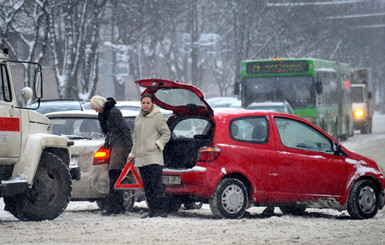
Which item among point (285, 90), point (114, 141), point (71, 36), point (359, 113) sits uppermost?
point (71, 36)

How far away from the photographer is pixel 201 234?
9266 mm

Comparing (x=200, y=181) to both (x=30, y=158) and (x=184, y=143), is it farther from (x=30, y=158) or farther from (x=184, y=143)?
(x=30, y=158)

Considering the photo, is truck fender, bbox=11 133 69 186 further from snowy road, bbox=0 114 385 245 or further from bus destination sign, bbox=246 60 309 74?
bus destination sign, bbox=246 60 309 74

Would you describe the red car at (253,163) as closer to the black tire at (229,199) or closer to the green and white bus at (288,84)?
the black tire at (229,199)

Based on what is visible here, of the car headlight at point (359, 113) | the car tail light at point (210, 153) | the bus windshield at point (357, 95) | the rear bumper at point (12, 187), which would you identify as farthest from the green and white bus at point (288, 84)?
the rear bumper at point (12, 187)

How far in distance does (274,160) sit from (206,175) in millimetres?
958

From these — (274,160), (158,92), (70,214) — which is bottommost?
(70,214)

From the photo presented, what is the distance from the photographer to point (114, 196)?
11562 mm

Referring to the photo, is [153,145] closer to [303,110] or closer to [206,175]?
[206,175]

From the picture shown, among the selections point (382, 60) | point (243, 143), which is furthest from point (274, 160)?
point (382, 60)

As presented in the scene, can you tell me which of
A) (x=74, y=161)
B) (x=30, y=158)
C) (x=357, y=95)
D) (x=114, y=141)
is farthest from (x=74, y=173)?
(x=357, y=95)

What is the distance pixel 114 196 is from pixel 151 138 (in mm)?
1036

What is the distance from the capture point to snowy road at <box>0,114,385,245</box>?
28.9 feet

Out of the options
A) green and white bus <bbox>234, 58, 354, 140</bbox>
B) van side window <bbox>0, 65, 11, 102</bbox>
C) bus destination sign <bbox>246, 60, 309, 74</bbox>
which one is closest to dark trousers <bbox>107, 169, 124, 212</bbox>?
van side window <bbox>0, 65, 11, 102</bbox>
